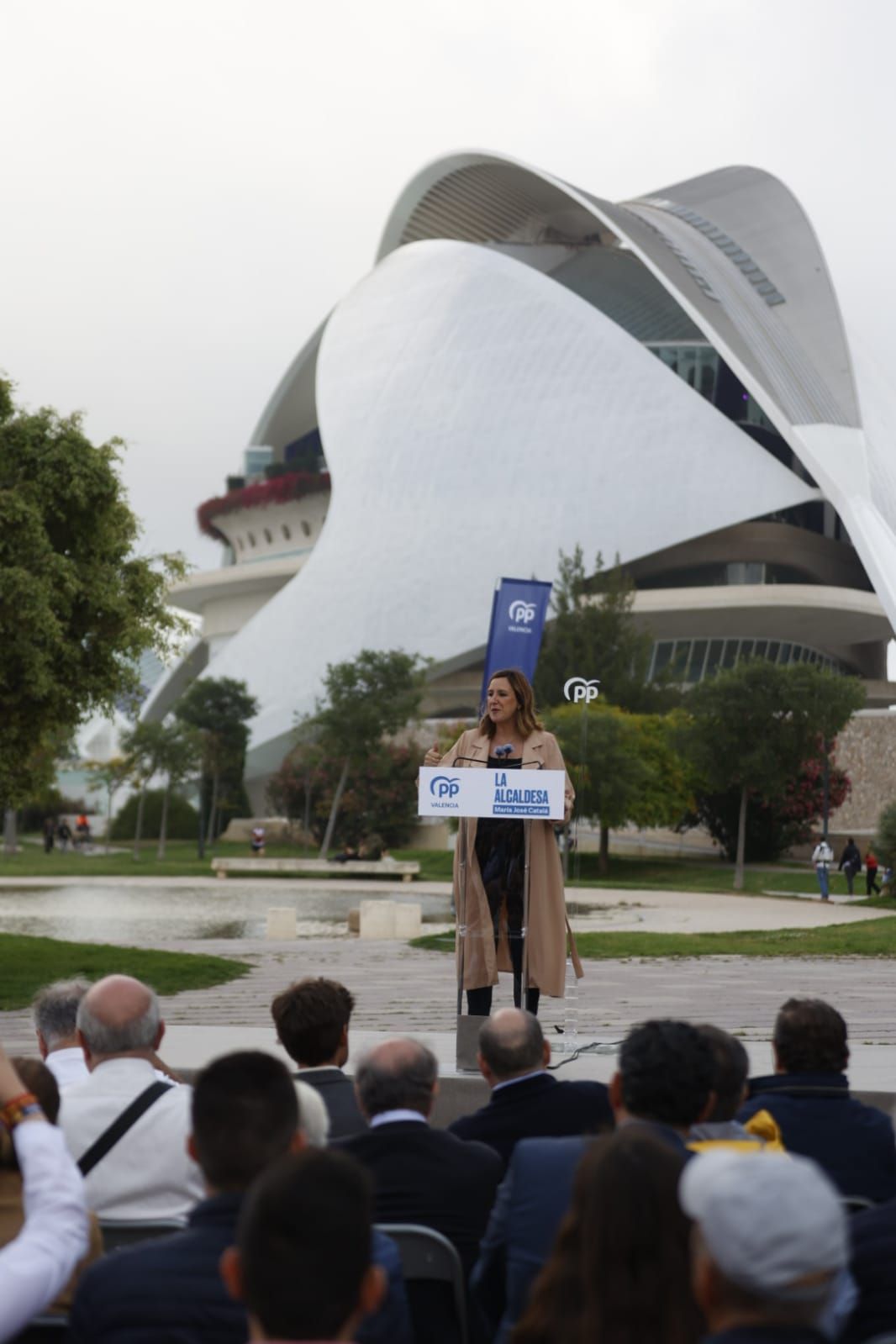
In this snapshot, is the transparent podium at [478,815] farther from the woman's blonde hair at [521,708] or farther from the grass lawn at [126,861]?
the grass lawn at [126,861]

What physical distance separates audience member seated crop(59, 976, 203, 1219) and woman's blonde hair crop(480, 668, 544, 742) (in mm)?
3341

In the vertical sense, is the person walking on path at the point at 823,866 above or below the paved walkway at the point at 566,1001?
above

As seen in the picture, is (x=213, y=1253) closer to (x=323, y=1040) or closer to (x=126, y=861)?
(x=323, y=1040)

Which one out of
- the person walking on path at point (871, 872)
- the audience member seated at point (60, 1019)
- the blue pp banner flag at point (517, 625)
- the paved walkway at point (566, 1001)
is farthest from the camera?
the person walking on path at point (871, 872)

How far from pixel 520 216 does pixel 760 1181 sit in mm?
62727

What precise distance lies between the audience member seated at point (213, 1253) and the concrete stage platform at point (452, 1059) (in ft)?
7.48

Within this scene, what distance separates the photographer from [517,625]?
53.4ft

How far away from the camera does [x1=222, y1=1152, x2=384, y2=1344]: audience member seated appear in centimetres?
224

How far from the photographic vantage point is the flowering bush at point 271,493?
5859 cm

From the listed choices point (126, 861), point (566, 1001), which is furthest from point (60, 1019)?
point (126, 861)

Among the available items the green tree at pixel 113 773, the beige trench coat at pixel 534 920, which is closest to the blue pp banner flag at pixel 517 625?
the beige trench coat at pixel 534 920

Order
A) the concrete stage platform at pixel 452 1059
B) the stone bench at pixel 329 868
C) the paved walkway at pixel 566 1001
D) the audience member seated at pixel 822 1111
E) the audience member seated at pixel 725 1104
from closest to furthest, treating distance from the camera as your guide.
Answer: the audience member seated at pixel 725 1104 → the audience member seated at pixel 822 1111 → the concrete stage platform at pixel 452 1059 → the paved walkway at pixel 566 1001 → the stone bench at pixel 329 868

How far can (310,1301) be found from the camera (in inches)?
88.3

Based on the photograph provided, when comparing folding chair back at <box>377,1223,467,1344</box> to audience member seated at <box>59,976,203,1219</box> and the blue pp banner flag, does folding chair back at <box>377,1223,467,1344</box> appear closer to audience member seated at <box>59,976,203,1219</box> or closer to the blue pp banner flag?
audience member seated at <box>59,976,203,1219</box>
